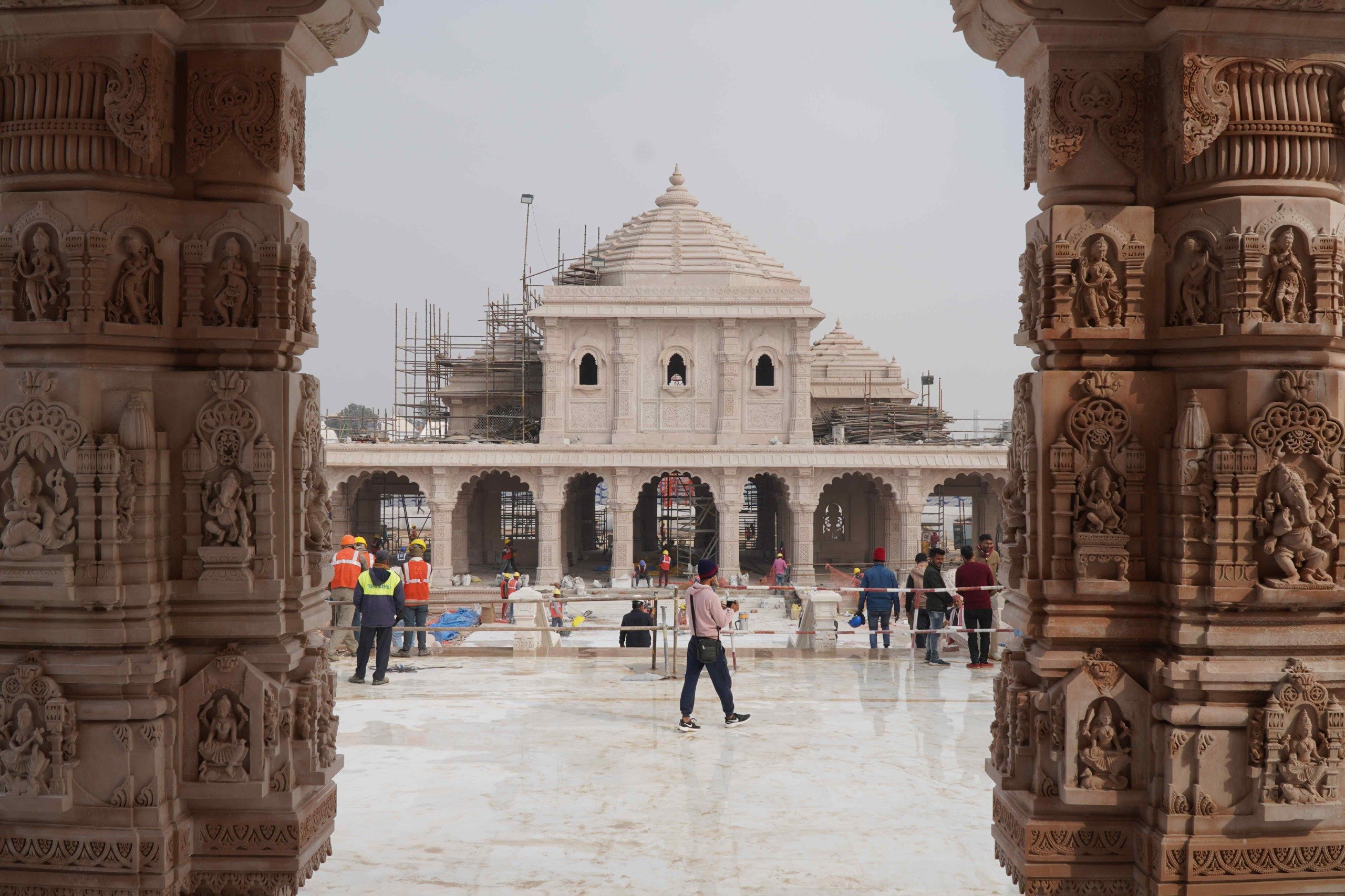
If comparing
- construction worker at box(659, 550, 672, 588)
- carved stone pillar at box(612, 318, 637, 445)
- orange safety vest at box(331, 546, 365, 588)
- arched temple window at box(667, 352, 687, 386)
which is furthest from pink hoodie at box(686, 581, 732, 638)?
arched temple window at box(667, 352, 687, 386)

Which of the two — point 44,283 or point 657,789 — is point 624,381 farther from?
point 44,283

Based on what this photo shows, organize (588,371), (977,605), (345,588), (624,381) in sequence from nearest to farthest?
(977,605) → (345,588) → (624,381) → (588,371)

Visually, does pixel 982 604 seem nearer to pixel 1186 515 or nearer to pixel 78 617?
pixel 1186 515

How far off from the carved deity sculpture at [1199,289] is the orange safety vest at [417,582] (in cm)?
841

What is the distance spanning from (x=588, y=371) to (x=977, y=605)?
22.2 meters

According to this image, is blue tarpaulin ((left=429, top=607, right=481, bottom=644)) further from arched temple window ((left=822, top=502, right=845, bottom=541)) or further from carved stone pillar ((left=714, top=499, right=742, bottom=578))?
arched temple window ((left=822, top=502, right=845, bottom=541))

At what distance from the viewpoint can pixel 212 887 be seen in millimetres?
4117

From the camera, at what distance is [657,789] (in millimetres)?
6055

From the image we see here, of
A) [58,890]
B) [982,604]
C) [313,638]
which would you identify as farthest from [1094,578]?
[982,604]

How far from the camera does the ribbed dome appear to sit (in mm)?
32656

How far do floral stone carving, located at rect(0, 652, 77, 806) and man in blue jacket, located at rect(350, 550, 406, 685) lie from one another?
5.19 m

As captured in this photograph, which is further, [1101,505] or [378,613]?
[378,613]

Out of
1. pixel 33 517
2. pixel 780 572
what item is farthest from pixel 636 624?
pixel 780 572

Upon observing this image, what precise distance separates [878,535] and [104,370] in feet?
99.6
